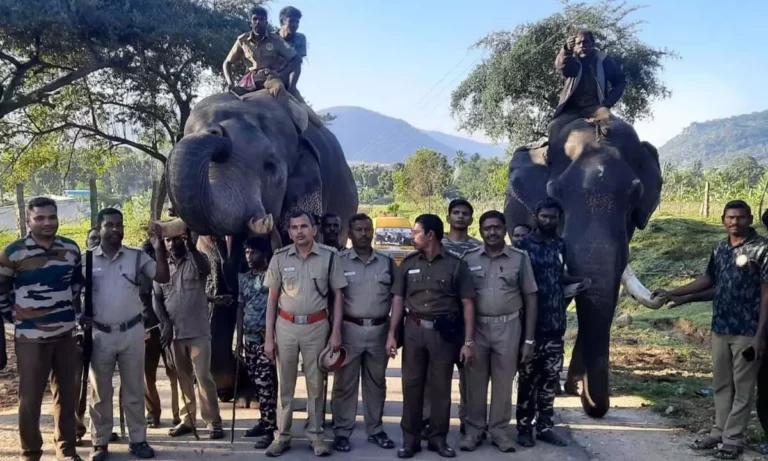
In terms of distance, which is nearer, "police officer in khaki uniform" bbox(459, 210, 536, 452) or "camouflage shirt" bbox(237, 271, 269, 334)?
"police officer in khaki uniform" bbox(459, 210, 536, 452)

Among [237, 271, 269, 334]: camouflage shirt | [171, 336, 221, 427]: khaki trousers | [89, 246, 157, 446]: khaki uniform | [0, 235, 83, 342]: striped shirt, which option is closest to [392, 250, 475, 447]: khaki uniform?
[237, 271, 269, 334]: camouflage shirt

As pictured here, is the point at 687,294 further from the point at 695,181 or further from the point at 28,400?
the point at 695,181

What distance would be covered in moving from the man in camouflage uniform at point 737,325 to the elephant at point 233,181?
11.4ft

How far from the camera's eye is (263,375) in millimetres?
5781

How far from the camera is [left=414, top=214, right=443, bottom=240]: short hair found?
17.9 feet

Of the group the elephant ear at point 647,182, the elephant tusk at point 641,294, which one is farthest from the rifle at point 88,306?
the elephant ear at point 647,182

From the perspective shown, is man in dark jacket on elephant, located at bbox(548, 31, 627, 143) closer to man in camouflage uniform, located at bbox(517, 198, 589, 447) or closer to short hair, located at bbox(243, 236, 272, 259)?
man in camouflage uniform, located at bbox(517, 198, 589, 447)

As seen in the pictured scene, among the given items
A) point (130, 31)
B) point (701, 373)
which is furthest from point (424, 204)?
point (701, 373)

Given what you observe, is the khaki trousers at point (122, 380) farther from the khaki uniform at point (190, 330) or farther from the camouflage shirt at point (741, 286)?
the camouflage shirt at point (741, 286)

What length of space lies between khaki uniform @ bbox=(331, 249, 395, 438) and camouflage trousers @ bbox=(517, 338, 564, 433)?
108 centimetres

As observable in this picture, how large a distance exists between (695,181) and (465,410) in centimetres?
5759

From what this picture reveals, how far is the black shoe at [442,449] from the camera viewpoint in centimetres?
557

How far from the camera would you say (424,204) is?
45.5m

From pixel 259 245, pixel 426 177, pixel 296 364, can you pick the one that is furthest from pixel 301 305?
pixel 426 177
